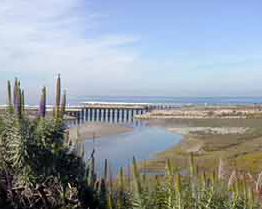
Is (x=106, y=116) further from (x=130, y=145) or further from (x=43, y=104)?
(x=43, y=104)

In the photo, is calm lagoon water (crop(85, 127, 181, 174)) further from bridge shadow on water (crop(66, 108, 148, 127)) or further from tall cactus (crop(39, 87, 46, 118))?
tall cactus (crop(39, 87, 46, 118))

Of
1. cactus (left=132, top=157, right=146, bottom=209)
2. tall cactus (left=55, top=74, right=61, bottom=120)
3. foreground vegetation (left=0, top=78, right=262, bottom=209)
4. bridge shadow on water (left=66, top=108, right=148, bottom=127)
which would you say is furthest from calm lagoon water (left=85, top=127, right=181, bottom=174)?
cactus (left=132, top=157, right=146, bottom=209)

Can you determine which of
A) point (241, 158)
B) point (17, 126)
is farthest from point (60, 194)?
point (241, 158)

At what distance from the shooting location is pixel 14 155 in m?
7.45

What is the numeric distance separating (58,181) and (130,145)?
4204 centimetres

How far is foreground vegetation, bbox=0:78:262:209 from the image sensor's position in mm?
6824

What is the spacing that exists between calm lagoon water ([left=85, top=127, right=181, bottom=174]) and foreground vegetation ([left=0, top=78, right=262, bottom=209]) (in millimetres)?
25231

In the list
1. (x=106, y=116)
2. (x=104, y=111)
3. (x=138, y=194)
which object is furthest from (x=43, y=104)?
(x=106, y=116)

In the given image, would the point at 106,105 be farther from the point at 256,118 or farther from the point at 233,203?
the point at 233,203

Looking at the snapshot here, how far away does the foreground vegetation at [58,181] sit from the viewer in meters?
6.82

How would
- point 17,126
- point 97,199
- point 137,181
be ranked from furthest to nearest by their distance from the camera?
point 97,199
point 17,126
point 137,181

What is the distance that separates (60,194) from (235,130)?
59.4 m

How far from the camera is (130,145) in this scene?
49688mm

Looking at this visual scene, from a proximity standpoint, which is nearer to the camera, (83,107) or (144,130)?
(144,130)
